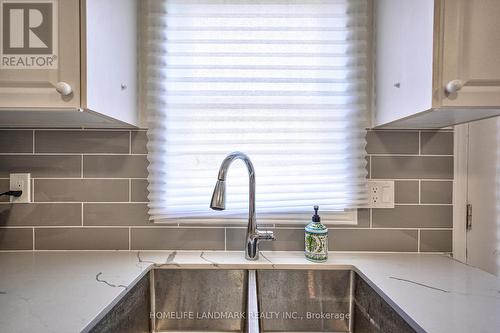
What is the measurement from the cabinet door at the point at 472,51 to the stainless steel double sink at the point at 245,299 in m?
0.68

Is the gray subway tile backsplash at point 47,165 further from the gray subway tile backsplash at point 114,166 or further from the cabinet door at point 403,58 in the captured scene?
the cabinet door at point 403,58

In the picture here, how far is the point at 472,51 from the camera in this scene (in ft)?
2.36

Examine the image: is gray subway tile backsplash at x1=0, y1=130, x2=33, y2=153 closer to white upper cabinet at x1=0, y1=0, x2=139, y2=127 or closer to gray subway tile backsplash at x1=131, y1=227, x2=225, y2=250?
white upper cabinet at x1=0, y1=0, x2=139, y2=127

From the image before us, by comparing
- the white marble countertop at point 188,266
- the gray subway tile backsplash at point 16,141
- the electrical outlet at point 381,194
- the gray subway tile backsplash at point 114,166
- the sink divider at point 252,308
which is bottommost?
the sink divider at point 252,308

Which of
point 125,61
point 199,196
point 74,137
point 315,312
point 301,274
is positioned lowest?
point 315,312

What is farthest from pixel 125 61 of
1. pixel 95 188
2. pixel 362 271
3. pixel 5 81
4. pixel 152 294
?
pixel 362 271

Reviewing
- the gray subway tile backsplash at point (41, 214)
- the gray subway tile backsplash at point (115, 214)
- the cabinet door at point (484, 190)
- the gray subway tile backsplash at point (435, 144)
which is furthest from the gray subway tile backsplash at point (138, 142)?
the cabinet door at point (484, 190)

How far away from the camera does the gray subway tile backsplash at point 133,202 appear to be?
3.59ft

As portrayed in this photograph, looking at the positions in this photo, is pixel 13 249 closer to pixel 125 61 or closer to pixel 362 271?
pixel 125 61

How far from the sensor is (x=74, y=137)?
110 cm

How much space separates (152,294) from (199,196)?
40 cm

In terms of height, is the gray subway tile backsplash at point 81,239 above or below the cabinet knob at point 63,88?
below

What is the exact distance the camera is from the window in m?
1.07

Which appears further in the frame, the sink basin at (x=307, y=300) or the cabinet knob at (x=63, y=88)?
the sink basin at (x=307, y=300)
